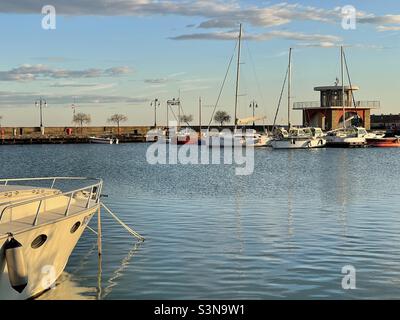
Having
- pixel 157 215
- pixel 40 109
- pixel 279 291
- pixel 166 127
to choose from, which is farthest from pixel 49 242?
pixel 166 127

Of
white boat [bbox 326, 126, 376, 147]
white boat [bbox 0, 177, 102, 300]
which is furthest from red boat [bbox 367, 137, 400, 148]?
white boat [bbox 0, 177, 102, 300]

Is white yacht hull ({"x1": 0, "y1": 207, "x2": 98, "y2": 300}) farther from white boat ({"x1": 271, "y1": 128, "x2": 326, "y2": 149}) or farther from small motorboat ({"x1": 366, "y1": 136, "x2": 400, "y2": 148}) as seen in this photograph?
small motorboat ({"x1": 366, "y1": 136, "x2": 400, "y2": 148})

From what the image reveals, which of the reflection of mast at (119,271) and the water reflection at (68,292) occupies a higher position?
the reflection of mast at (119,271)

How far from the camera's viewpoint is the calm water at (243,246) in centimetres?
1689

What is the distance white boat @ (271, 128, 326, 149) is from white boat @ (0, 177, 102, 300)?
286 feet

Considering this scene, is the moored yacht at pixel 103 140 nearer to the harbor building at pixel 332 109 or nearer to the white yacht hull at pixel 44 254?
the harbor building at pixel 332 109

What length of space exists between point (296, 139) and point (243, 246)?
8404 centimetres

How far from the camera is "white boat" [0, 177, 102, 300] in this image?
14188mm

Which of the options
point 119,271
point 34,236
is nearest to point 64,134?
point 119,271

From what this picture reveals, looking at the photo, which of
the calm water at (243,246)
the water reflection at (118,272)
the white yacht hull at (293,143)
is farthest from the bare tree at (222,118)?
the water reflection at (118,272)

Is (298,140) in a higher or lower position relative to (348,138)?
lower

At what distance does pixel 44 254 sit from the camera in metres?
16.0

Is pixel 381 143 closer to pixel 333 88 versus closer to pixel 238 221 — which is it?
pixel 333 88

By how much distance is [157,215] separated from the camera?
97.9 feet
